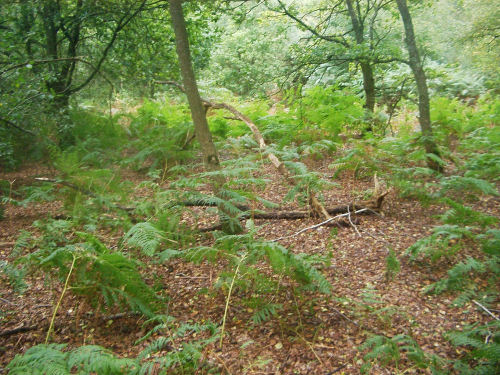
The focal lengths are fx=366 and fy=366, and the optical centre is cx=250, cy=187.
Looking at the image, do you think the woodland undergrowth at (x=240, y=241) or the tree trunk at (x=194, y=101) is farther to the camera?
the tree trunk at (x=194, y=101)

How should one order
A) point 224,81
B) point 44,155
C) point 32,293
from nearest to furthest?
point 32,293, point 44,155, point 224,81

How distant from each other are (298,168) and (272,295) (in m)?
1.98

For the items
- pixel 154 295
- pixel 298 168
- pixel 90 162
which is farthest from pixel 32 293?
pixel 90 162

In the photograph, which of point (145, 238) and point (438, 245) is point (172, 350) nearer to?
point (145, 238)

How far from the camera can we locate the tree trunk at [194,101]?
Result: 383cm

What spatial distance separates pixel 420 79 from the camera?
5180mm

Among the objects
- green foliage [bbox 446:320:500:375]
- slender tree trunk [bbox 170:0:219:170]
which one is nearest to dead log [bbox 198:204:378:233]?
slender tree trunk [bbox 170:0:219:170]

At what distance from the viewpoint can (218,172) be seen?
12.7 ft

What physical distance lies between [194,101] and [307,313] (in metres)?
2.47

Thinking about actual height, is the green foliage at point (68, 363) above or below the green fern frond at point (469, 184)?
above

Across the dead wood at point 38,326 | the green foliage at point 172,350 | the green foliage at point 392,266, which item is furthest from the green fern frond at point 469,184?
the dead wood at point 38,326

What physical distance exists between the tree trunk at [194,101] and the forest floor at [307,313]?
512 millimetres

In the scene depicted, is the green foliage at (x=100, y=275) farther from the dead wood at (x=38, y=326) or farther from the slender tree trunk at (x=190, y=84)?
the slender tree trunk at (x=190, y=84)

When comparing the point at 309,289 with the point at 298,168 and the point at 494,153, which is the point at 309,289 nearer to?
the point at 298,168
